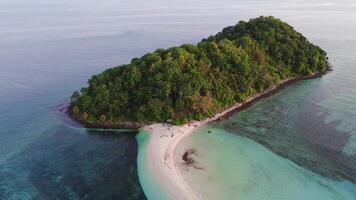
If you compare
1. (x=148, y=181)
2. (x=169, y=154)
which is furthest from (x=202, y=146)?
(x=148, y=181)

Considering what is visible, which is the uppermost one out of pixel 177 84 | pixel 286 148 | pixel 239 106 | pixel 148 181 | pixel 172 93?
pixel 177 84

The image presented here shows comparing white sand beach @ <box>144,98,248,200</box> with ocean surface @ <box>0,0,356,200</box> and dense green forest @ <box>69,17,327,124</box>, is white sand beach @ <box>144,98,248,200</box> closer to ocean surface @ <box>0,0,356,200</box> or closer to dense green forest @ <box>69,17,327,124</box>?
ocean surface @ <box>0,0,356,200</box>

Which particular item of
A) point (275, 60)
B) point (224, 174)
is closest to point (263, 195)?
point (224, 174)

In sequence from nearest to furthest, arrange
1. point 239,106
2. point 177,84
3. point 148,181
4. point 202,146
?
point 148,181, point 202,146, point 177,84, point 239,106

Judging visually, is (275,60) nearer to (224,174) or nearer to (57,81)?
(224,174)

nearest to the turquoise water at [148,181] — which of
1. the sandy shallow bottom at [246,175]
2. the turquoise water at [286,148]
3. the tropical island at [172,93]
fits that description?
the turquoise water at [286,148]

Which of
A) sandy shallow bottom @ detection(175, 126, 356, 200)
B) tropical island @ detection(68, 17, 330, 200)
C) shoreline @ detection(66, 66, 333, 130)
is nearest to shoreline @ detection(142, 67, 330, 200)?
shoreline @ detection(66, 66, 333, 130)

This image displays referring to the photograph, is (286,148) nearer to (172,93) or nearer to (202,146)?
(202,146)
